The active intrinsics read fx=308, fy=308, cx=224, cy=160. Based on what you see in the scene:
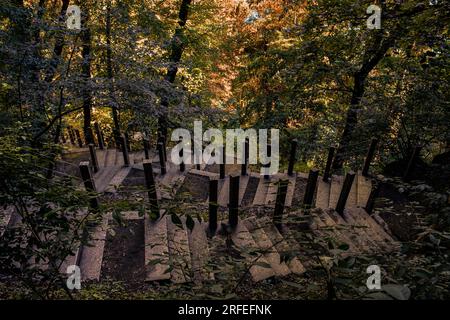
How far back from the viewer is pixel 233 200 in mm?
5438

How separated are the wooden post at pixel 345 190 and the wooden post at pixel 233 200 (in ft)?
7.37

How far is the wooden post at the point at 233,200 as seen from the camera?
5297 mm

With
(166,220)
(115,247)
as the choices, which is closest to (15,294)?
(115,247)

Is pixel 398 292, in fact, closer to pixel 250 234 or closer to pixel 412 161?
pixel 250 234

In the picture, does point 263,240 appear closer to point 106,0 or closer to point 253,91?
point 106,0

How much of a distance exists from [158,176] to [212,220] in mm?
3631

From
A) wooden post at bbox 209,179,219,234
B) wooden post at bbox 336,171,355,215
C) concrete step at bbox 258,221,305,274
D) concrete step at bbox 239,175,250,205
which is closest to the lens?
concrete step at bbox 258,221,305,274

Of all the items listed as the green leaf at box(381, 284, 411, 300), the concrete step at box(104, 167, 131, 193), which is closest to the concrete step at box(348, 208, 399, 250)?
the green leaf at box(381, 284, 411, 300)

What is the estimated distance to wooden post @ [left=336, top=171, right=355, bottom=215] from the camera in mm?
6016

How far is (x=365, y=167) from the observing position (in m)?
8.09

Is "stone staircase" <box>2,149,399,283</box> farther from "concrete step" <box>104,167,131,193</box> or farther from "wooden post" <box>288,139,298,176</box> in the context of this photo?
"wooden post" <box>288,139,298,176</box>

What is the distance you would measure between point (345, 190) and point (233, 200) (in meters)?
2.41

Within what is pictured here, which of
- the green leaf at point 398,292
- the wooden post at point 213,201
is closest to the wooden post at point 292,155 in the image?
the wooden post at point 213,201

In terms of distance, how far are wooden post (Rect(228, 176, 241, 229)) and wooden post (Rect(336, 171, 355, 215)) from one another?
7.37 feet
